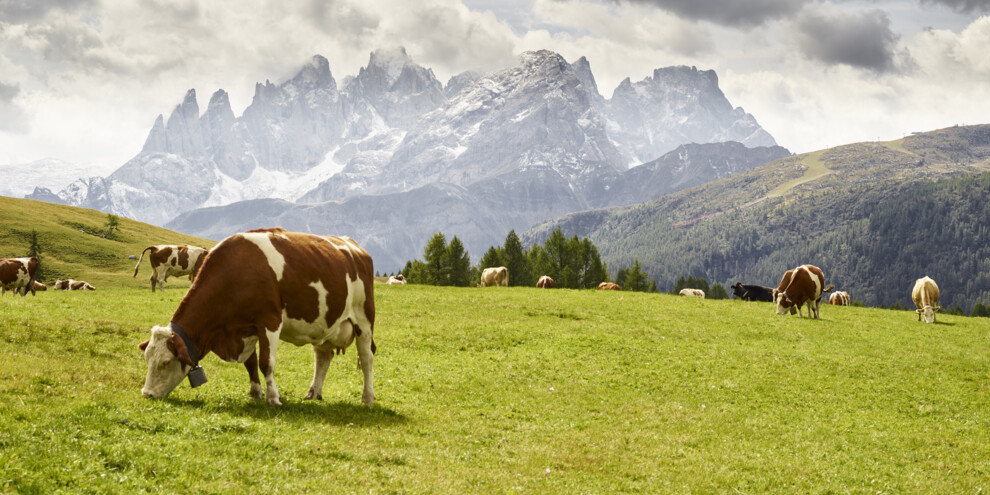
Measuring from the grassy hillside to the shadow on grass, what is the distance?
181 ft

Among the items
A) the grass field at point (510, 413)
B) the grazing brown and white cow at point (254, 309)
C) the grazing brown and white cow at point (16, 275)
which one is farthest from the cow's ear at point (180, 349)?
Answer: the grazing brown and white cow at point (16, 275)

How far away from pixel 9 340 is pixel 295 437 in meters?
13.2

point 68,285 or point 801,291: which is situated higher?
point 801,291

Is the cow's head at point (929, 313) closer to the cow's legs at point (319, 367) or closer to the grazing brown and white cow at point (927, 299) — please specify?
the grazing brown and white cow at point (927, 299)

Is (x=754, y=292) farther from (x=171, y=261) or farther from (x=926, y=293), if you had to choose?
(x=171, y=261)

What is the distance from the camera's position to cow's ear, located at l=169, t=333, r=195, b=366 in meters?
13.5

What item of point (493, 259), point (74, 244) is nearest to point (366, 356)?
point (74, 244)

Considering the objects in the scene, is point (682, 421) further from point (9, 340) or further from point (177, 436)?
point (9, 340)

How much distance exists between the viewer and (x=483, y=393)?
68.8 ft

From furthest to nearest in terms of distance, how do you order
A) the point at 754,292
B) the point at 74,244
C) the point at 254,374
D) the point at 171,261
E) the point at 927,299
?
the point at 74,244, the point at 754,292, the point at 927,299, the point at 171,261, the point at 254,374

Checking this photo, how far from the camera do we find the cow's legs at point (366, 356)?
16.6m

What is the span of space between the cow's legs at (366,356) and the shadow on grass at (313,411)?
0.37 m

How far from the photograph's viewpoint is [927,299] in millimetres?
47406

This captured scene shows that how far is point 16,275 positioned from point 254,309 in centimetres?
3719
